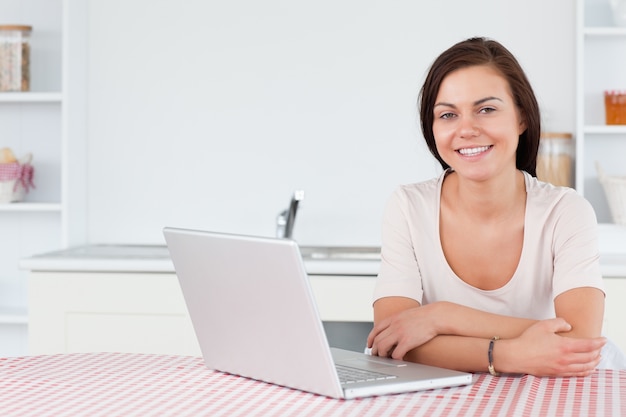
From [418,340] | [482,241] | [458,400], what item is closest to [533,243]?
[482,241]

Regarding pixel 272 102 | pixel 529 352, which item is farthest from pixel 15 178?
pixel 529 352

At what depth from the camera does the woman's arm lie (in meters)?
1.59

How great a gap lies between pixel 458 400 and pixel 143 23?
2.63 meters

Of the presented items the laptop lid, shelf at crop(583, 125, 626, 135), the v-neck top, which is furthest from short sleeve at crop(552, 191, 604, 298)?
shelf at crop(583, 125, 626, 135)

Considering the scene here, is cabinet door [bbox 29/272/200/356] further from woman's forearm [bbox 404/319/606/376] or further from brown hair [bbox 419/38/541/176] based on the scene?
woman's forearm [bbox 404/319/606/376]

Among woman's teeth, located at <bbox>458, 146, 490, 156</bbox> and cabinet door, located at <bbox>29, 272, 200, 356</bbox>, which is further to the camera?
cabinet door, located at <bbox>29, 272, 200, 356</bbox>

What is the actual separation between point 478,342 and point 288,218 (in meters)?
1.72

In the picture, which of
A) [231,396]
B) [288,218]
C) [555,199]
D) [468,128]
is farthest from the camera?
[288,218]

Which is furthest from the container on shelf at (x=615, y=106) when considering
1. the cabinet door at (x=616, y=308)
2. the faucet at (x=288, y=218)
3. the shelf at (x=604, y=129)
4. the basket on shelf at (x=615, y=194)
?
the faucet at (x=288, y=218)

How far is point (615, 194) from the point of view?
3270 millimetres

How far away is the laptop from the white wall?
202 cm

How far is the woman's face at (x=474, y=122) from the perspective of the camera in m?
1.95

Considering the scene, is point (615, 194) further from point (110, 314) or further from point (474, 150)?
point (110, 314)

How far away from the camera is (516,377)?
161cm
